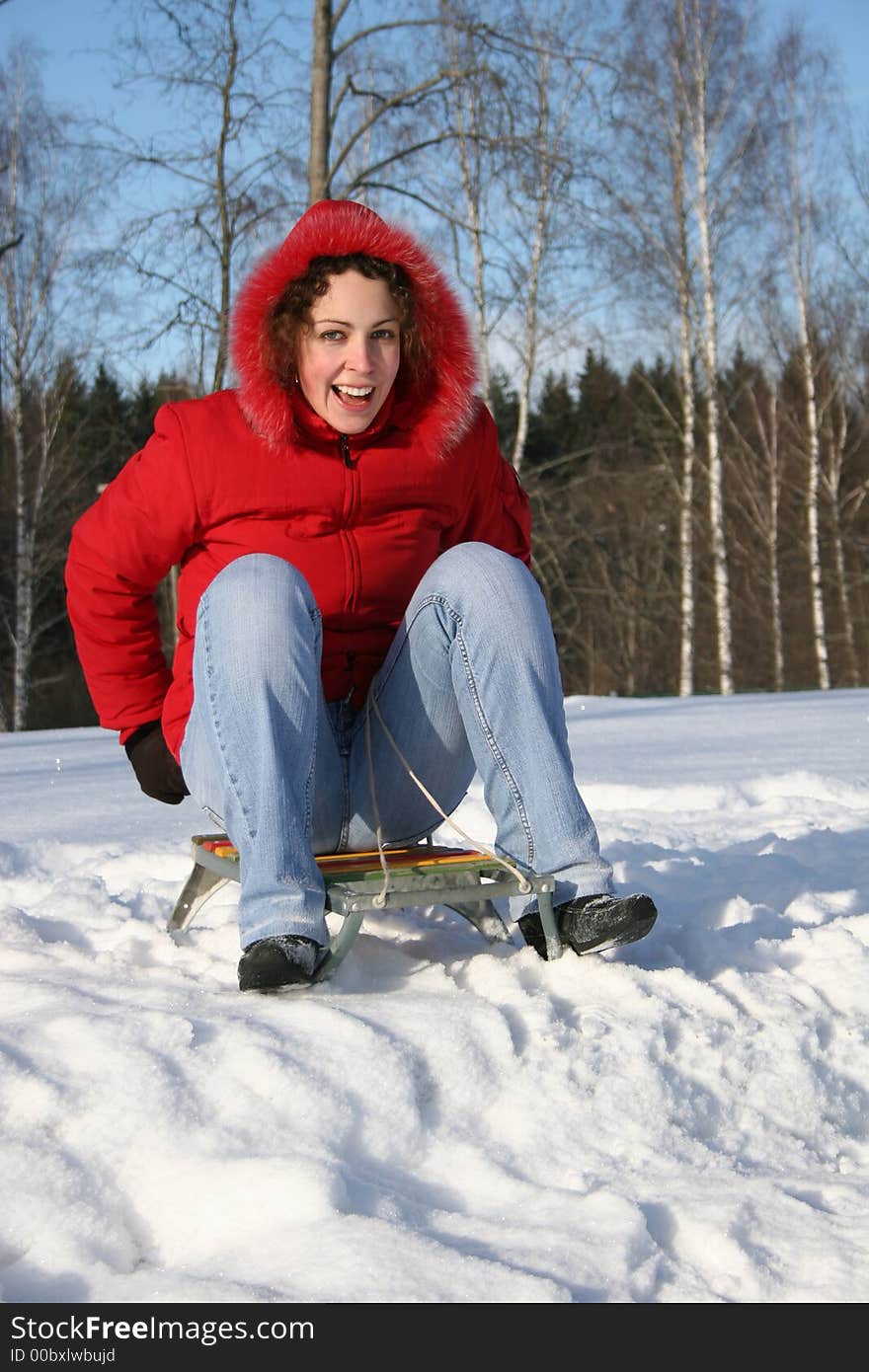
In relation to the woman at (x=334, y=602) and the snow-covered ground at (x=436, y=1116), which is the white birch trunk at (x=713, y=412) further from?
the woman at (x=334, y=602)

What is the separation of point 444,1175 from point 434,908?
3.78 ft

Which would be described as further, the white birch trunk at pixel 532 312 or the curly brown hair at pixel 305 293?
the white birch trunk at pixel 532 312

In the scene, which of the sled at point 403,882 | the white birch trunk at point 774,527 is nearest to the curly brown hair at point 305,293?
the sled at point 403,882

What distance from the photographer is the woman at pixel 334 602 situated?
2043 millimetres

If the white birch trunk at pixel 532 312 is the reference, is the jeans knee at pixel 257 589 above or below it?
below

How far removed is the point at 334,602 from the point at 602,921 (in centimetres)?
75

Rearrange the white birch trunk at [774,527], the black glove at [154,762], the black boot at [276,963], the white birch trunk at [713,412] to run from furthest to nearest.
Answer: the white birch trunk at [774,527], the white birch trunk at [713,412], the black glove at [154,762], the black boot at [276,963]

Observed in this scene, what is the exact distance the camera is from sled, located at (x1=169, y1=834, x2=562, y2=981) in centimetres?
205

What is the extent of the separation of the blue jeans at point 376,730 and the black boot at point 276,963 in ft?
0.08

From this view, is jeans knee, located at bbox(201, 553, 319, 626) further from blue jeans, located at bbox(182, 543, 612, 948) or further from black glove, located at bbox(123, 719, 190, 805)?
black glove, located at bbox(123, 719, 190, 805)

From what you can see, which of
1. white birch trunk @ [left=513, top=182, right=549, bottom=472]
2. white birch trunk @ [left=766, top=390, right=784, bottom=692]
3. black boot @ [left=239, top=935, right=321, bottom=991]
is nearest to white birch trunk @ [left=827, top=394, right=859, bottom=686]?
white birch trunk @ [left=766, top=390, right=784, bottom=692]

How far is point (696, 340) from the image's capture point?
1720 centimetres

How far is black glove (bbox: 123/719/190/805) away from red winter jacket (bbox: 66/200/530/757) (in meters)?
0.02
